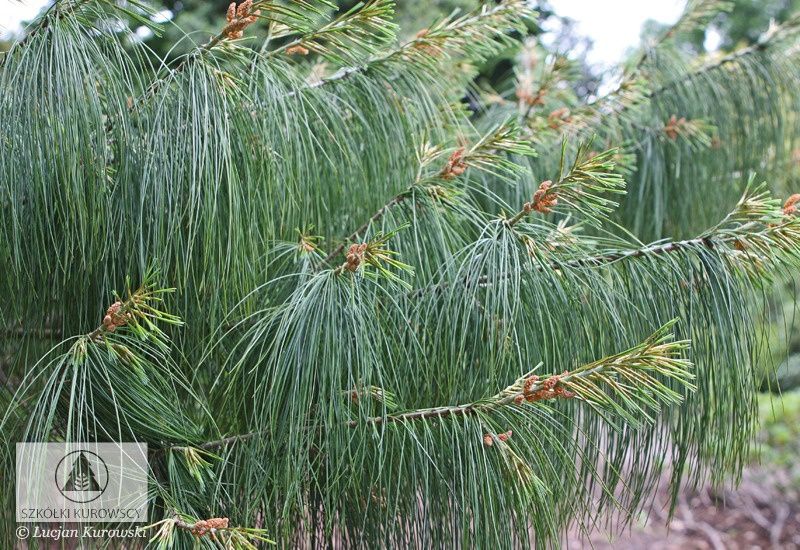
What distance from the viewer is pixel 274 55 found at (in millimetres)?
823

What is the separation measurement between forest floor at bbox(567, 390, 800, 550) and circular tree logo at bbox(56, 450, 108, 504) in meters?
1.88

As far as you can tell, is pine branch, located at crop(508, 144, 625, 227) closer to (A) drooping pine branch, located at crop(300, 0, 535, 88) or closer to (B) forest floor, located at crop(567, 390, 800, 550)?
(A) drooping pine branch, located at crop(300, 0, 535, 88)

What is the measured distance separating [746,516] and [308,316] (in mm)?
2409

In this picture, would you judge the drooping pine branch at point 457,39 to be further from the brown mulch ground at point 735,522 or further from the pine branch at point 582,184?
the brown mulch ground at point 735,522

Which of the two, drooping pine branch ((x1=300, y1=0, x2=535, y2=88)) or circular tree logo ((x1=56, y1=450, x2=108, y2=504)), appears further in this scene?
drooping pine branch ((x1=300, y1=0, x2=535, y2=88))

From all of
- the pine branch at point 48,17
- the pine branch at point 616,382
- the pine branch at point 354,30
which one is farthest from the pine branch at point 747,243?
the pine branch at point 48,17

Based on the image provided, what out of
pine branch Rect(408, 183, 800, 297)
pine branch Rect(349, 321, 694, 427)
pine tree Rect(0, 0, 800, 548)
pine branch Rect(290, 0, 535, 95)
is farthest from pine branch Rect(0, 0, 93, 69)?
pine branch Rect(349, 321, 694, 427)

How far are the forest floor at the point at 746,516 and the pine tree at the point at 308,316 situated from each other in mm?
1727

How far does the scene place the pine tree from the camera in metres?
0.62

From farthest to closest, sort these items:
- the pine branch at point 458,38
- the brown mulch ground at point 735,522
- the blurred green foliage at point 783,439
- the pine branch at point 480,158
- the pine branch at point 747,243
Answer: the blurred green foliage at point 783,439 < the brown mulch ground at point 735,522 < the pine branch at point 458,38 < the pine branch at point 480,158 < the pine branch at point 747,243

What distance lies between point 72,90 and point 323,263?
0.29 m

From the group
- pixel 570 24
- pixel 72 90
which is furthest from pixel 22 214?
pixel 570 24

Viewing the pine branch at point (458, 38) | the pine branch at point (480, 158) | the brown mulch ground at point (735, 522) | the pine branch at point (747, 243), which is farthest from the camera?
the brown mulch ground at point (735, 522)

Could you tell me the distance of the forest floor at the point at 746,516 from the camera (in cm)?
234
